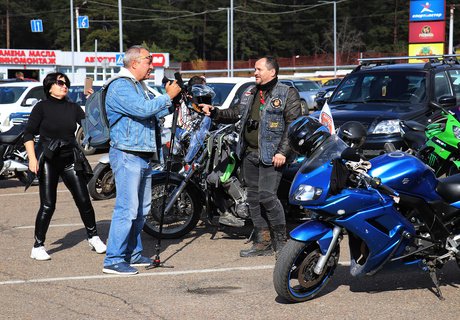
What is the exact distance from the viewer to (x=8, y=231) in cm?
901

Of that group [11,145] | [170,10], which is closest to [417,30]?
[11,145]

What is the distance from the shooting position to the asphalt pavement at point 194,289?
5.57 metres

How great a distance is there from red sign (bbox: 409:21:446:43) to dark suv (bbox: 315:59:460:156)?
98.6ft

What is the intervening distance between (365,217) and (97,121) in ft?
8.64

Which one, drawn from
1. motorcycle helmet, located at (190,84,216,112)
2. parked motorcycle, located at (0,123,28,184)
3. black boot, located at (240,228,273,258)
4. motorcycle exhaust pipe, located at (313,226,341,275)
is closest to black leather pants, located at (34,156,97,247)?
motorcycle helmet, located at (190,84,216,112)

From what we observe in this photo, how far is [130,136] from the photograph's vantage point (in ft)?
21.5

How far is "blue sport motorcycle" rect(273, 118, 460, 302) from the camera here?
5.39 m

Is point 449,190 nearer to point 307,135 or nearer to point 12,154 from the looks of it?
point 307,135

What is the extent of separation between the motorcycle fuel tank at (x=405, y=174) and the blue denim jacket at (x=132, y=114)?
1.94 metres

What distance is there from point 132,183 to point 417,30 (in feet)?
124

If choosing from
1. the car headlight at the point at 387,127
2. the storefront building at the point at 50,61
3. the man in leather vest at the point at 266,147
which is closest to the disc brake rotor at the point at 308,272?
the man in leather vest at the point at 266,147

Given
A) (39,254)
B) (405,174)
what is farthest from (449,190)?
(39,254)

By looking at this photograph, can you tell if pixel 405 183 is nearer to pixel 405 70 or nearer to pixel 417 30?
pixel 405 70

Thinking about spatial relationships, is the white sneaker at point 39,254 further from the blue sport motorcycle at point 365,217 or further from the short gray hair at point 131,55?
the blue sport motorcycle at point 365,217
